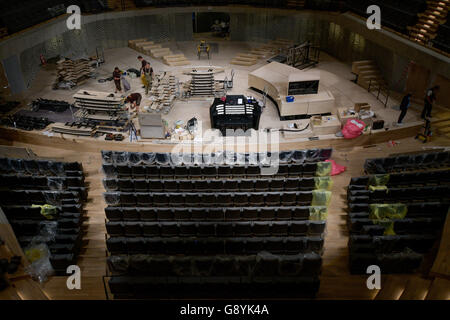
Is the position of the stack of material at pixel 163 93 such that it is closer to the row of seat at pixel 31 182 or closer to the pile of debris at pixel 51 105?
the pile of debris at pixel 51 105

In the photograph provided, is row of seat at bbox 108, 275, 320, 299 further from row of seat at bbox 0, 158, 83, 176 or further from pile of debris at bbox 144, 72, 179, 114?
pile of debris at bbox 144, 72, 179, 114

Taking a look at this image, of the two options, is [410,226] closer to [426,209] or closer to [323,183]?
[426,209]

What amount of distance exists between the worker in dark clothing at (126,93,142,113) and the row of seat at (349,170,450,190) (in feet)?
28.6

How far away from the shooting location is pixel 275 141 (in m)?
13.3

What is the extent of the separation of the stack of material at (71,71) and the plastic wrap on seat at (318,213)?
40.7ft

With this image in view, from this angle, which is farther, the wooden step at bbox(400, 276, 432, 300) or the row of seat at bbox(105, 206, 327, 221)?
the row of seat at bbox(105, 206, 327, 221)

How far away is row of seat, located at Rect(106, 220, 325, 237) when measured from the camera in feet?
29.7

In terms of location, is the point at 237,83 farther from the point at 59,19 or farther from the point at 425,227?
the point at 425,227

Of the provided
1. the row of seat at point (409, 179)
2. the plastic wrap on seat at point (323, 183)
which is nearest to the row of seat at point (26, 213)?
the plastic wrap on seat at point (323, 183)

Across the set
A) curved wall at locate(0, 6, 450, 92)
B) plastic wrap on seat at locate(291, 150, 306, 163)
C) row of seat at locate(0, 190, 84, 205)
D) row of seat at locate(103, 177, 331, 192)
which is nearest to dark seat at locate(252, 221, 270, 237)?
row of seat at locate(103, 177, 331, 192)

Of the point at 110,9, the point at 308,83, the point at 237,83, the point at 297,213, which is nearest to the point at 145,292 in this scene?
the point at 297,213

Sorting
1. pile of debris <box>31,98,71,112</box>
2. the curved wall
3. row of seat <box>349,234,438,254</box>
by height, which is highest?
the curved wall

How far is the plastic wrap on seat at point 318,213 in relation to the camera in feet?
30.9
